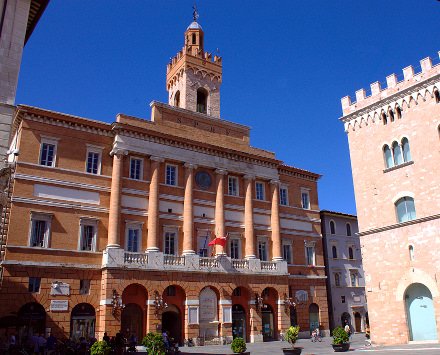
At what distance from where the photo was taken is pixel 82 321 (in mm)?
29078

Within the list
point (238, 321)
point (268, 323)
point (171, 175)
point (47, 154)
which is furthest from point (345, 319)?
point (47, 154)

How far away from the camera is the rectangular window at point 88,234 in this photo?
30.4m

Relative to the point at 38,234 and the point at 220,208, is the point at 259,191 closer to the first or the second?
the point at 220,208

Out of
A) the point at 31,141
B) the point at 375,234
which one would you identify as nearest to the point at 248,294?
the point at 375,234

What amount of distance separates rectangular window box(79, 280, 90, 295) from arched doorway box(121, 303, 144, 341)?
2.93 meters

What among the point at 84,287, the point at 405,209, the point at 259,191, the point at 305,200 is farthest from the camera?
the point at 305,200

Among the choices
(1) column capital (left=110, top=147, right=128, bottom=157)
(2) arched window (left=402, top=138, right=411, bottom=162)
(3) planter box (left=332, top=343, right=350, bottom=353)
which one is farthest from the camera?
(1) column capital (left=110, top=147, right=128, bottom=157)

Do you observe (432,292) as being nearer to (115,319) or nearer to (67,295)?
(115,319)

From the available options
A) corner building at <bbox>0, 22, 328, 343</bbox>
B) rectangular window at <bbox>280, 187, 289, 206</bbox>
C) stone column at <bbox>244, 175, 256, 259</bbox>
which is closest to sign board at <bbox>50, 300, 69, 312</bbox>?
corner building at <bbox>0, 22, 328, 343</bbox>

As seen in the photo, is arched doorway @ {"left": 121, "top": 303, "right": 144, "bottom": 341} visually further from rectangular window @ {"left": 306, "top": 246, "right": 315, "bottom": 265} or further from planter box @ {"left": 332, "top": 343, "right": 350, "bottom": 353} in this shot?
rectangular window @ {"left": 306, "top": 246, "right": 315, "bottom": 265}

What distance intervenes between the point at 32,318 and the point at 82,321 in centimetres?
324

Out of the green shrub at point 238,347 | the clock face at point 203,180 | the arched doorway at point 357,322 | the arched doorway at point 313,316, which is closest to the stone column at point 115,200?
the clock face at point 203,180

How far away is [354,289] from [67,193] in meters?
30.9

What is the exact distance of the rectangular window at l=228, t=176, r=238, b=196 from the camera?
125 ft
